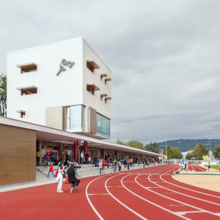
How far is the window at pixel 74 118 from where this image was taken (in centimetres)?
3547

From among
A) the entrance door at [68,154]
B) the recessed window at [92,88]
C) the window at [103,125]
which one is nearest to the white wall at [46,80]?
the recessed window at [92,88]

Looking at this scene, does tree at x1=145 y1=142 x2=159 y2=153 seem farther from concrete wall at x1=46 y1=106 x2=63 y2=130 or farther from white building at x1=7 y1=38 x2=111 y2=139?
concrete wall at x1=46 y1=106 x2=63 y2=130

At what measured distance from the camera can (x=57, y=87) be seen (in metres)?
37.5

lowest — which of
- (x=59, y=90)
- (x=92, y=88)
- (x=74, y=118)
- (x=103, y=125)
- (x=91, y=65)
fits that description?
(x=103, y=125)

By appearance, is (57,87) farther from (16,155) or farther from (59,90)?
(16,155)

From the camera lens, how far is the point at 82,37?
122ft

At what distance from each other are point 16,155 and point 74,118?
61.3ft

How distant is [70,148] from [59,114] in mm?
4999

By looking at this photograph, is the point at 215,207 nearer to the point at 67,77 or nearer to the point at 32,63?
the point at 67,77

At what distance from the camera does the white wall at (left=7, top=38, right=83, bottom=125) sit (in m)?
36.8

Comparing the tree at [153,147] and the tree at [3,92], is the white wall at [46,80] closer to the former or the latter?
the tree at [3,92]

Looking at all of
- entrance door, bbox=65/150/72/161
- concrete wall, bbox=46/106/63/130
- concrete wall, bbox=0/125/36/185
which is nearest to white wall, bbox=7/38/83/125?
concrete wall, bbox=46/106/63/130

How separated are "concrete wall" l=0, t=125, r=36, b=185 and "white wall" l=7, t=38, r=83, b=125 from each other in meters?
17.7

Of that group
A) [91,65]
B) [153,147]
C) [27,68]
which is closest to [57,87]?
[91,65]
